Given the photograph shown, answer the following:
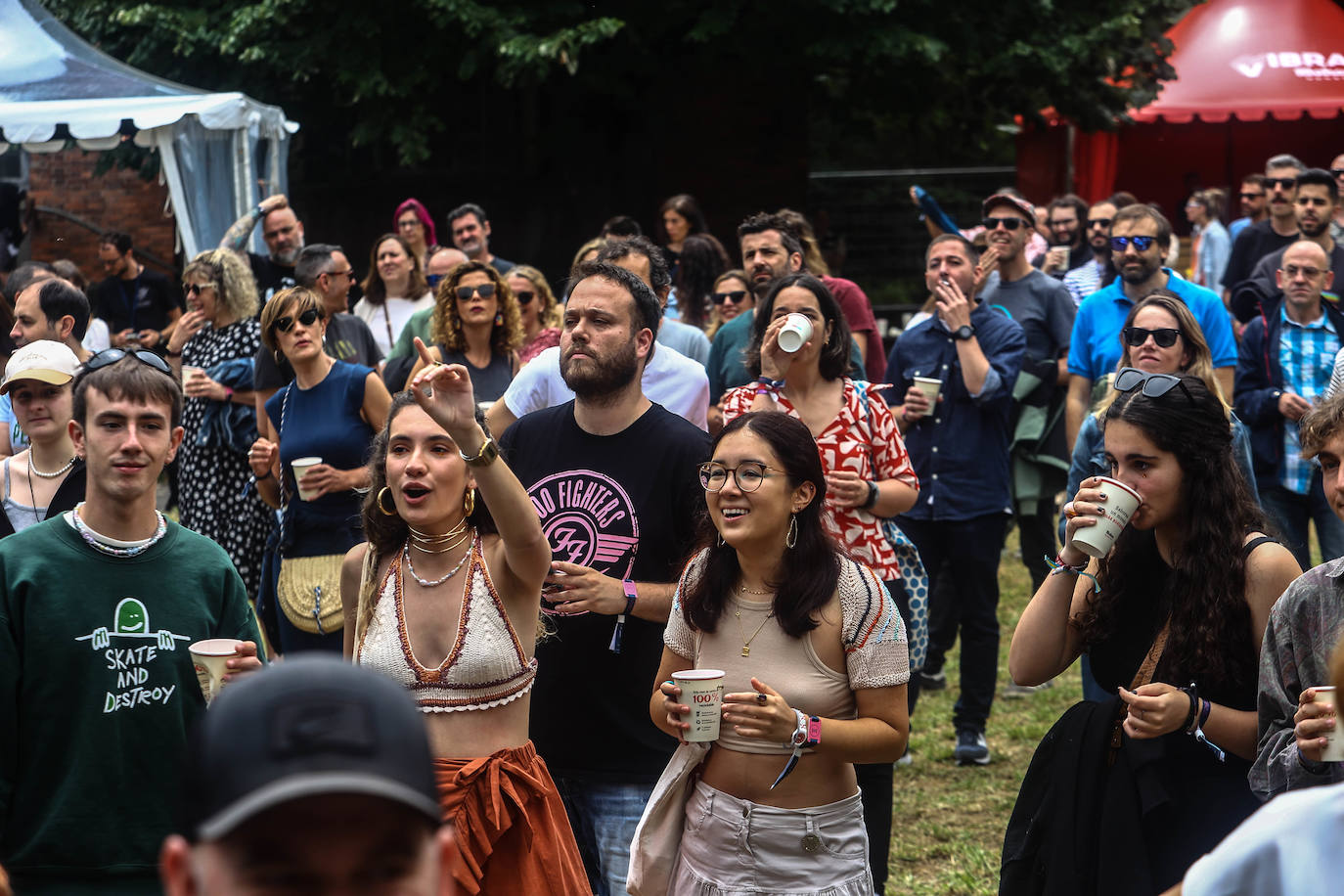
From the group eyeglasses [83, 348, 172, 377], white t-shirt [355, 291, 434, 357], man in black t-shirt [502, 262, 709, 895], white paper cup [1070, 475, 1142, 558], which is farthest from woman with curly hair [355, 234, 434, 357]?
white paper cup [1070, 475, 1142, 558]

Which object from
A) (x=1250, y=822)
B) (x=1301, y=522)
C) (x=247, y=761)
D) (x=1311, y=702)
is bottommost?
(x=1301, y=522)

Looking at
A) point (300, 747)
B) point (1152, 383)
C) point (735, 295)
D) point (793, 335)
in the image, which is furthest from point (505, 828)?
point (735, 295)

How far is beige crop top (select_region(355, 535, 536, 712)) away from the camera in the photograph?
11.3ft

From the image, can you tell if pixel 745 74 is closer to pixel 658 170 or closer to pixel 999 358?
pixel 658 170

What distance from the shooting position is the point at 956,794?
6535 mm

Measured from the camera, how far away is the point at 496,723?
3506 mm

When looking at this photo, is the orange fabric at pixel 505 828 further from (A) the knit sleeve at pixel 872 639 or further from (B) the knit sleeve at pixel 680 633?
(A) the knit sleeve at pixel 872 639

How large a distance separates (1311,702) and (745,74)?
15875mm

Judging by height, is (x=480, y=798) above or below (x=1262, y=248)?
below

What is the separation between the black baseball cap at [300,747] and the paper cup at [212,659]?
5.46 feet

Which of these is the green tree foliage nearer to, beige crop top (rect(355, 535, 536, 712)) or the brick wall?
the brick wall

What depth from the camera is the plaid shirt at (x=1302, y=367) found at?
22.5 feet

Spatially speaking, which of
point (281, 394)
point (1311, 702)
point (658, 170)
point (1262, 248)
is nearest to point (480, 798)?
point (1311, 702)

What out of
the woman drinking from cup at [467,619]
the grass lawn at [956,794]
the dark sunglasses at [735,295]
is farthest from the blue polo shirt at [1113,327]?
the woman drinking from cup at [467,619]
